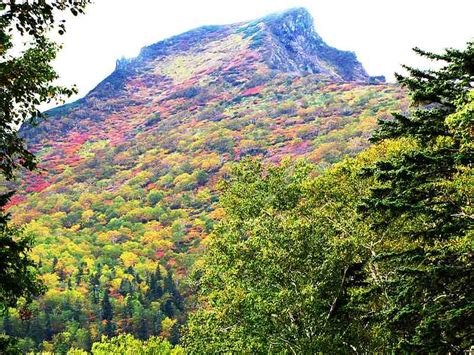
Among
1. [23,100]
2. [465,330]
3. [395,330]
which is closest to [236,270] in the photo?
[395,330]

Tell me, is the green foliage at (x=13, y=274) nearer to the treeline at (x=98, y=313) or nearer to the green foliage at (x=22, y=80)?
the green foliage at (x=22, y=80)

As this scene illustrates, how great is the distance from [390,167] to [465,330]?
4.94 meters

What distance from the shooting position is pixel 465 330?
13.6 m

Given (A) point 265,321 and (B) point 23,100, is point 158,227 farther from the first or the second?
(B) point 23,100

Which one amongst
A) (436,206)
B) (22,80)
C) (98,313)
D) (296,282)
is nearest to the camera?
(22,80)

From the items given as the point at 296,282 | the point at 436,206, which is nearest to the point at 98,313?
the point at 296,282

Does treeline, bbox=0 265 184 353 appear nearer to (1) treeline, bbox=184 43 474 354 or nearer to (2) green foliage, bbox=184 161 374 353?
(1) treeline, bbox=184 43 474 354

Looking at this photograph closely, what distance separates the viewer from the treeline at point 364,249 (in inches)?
542

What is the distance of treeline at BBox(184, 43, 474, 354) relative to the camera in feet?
45.2

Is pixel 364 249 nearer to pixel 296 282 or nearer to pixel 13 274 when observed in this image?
pixel 296 282

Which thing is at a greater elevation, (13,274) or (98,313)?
(13,274)

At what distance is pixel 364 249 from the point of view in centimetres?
2123

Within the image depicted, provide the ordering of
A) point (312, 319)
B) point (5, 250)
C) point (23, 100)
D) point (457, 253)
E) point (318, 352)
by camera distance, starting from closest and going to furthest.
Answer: point (23, 100) → point (5, 250) → point (457, 253) → point (318, 352) → point (312, 319)

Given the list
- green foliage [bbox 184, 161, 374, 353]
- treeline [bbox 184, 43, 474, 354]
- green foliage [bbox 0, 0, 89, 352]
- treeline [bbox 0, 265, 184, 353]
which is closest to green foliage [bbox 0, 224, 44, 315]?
green foliage [bbox 0, 0, 89, 352]
